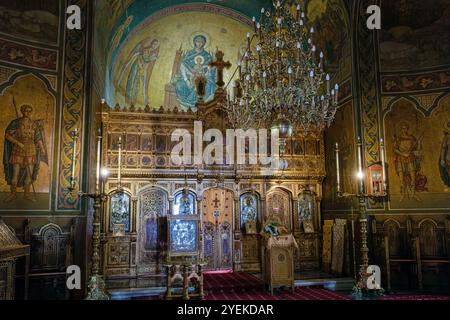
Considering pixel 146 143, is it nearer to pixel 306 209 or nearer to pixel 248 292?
pixel 248 292

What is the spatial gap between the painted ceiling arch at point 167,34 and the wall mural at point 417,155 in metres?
2.58

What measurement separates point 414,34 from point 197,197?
23.5ft

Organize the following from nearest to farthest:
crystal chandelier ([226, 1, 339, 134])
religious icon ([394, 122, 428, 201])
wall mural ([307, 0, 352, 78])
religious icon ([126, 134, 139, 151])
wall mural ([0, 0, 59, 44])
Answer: crystal chandelier ([226, 1, 339, 134]) < wall mural ([0, 0, 59, 44]) < religious icon ([394, 122, 428, 201]) < wall mural ([307, 0, 352, 78]) < religious icon ([126, 134, 139, 151])

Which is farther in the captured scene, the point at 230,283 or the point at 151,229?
the point at 151,229

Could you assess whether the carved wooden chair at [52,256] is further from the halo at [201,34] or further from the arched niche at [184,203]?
the halo at [201,34]

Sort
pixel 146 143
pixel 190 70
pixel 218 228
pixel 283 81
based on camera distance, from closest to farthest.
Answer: pixel 283 81, pixel 146 143, pixel 218 228, pixel 190 70

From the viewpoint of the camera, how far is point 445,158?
336 inches

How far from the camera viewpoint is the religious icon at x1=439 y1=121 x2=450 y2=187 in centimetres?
848

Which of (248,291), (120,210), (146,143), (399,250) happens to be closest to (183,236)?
(120,210)

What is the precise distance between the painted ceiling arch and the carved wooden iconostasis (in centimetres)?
220

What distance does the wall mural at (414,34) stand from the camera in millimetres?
8812

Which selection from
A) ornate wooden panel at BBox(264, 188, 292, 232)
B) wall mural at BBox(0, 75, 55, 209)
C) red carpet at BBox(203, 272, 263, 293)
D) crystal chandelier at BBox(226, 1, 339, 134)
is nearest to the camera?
crystal chandelier at BBox(226, 1, 339, 134)

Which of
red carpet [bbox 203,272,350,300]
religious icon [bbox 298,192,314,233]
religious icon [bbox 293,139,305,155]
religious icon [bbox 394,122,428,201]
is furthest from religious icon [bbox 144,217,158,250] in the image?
religious icon [bbox 394,122,428,201]

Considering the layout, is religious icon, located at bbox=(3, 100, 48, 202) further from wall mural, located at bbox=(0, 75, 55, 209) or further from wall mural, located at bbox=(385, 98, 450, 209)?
wall mural, located at bbox=(385, 98, 450, 209)
